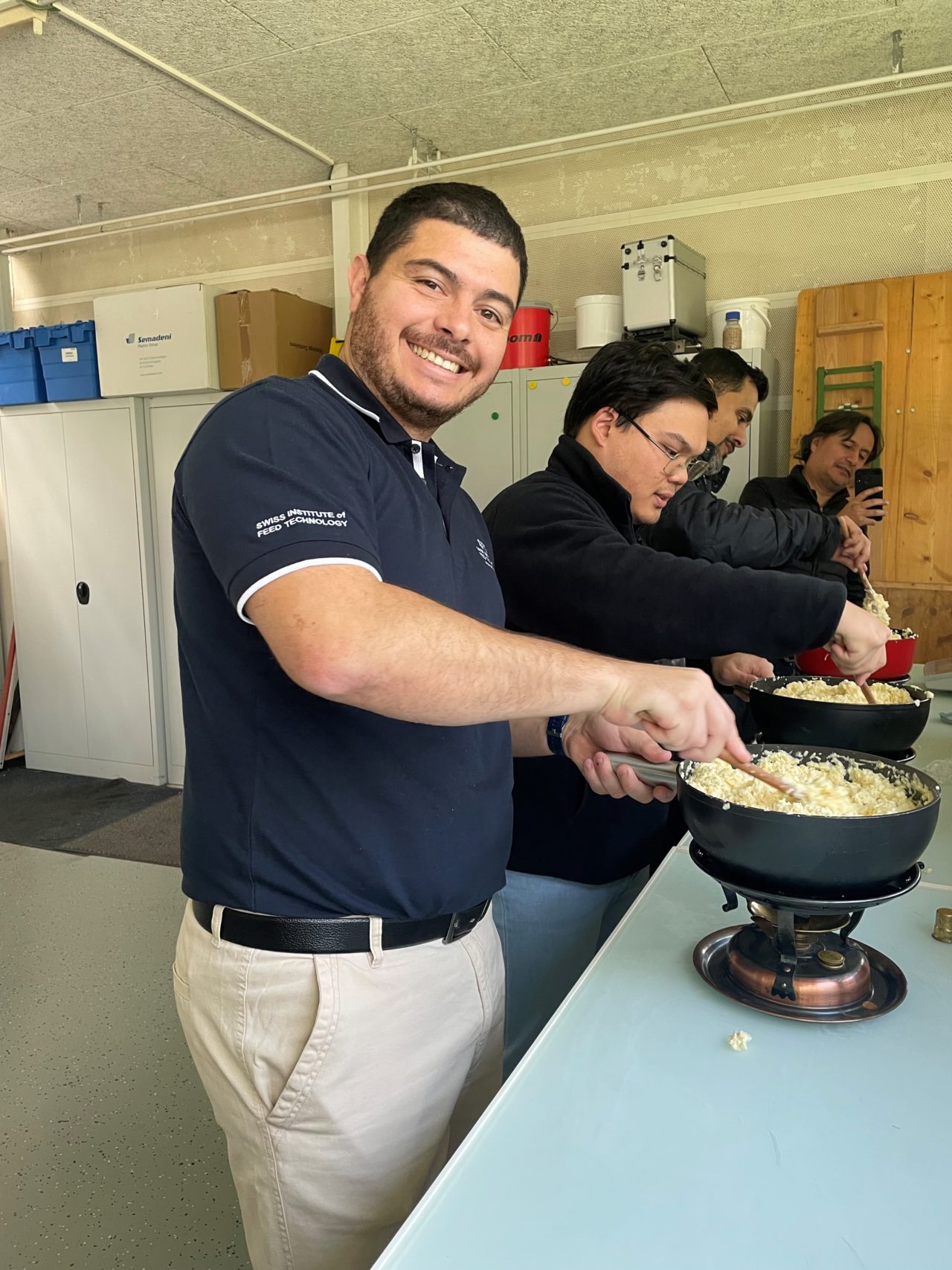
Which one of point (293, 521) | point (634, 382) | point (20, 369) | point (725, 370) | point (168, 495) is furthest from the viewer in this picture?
point (20, 369)

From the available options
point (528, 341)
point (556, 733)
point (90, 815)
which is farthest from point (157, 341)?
point (556, 733)

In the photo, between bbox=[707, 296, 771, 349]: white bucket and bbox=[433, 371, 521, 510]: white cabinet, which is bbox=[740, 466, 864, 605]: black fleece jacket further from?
bbox=[433, 371, 521, 510]: white cabinet

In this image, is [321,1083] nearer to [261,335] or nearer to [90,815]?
[90,815]

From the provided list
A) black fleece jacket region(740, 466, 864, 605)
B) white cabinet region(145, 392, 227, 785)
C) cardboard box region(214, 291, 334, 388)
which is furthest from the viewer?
white cabinet region(145, 392, 227, 785)

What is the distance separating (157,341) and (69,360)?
655 millimetres

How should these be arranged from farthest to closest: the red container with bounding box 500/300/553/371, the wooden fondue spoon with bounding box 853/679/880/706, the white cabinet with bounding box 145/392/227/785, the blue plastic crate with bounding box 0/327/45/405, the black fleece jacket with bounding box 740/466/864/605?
the blue plastic crate with bounding box 0/327/45/405 → the white cabinet with bounding box 145/392/227/785 → the red container with bounding box 500/300/553/371 → the black fleece jacket with bounding box 740/466/864/605 → the wooden fondue spoon with bounding box 853/679/880/706

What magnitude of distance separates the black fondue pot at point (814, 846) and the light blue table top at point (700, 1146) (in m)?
0.16

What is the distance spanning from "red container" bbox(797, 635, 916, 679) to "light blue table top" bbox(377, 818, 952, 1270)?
111 cm

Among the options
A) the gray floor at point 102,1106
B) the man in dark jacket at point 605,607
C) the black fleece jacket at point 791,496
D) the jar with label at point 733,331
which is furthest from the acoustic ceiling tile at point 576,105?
the gray floor at point 102,1106

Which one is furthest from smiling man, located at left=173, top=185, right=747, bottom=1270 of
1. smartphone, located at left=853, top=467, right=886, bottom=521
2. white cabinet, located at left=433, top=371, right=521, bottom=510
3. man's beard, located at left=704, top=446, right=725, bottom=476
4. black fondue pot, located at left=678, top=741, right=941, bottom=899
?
white cabinet, located at left=433, top=371, right=521, bottom=510

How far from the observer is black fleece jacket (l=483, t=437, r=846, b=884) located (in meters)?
1.41

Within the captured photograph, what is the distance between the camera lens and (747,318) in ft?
12.7

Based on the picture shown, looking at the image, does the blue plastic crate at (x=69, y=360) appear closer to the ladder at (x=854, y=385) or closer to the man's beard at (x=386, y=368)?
the ladder at (x=854, y=385)

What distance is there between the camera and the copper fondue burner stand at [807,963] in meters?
0.94
